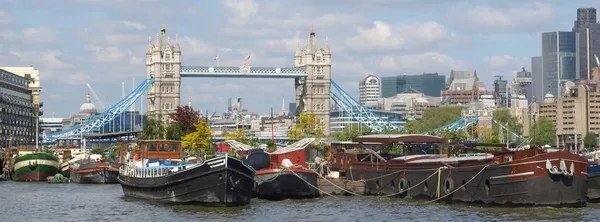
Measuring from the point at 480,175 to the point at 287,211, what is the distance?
33.1 ft

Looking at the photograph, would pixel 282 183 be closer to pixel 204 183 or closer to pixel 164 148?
pixel 204 183

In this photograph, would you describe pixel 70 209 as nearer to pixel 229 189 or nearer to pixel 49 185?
pixel 229 189

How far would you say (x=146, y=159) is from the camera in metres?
75.2

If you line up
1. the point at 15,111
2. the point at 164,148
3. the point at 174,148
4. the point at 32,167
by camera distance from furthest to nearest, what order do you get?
1. the point at 15,111
2. the point at 32,167
3. the point at 174,148
4. the point at 164,148

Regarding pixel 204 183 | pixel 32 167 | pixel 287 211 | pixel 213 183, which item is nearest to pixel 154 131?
pixel 32 167

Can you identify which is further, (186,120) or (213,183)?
(186,120)

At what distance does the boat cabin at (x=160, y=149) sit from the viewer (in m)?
77.1

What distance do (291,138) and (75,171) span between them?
3391 centimetres

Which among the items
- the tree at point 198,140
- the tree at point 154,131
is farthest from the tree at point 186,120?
the tree at point 198,140

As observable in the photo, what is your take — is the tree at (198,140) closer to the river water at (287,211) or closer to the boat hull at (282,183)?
the river water at (287,211)

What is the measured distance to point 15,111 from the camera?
6565 inches

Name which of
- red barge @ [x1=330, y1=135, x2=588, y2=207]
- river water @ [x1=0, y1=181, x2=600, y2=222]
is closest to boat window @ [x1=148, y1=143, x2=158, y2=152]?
river water @ [x1=0, y1=181, x2=600, y2=222]

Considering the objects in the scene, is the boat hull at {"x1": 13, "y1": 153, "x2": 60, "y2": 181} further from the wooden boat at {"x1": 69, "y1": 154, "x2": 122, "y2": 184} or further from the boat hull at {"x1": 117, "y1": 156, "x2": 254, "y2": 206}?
the boat hull at {"x1": 117, "y1": 156, "x2": 254, "y2": 206}

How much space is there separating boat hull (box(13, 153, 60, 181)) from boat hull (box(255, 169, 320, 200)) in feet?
131
